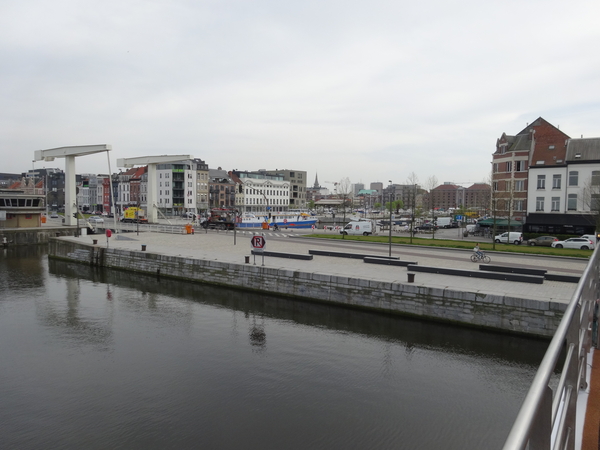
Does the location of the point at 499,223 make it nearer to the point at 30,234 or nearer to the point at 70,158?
the point at 70,158

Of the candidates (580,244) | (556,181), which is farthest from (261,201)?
(580,244)

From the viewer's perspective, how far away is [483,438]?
34.9 feet

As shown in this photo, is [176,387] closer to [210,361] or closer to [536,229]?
[210,361]

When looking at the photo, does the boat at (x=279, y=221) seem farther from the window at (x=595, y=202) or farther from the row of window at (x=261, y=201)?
the window at (x=595, y=202)

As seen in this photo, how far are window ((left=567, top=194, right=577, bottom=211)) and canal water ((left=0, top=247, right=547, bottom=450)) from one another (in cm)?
3521

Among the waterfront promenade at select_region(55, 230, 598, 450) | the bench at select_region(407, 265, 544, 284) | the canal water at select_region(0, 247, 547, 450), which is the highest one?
the bench at select_region(407, 265, 544, 284)

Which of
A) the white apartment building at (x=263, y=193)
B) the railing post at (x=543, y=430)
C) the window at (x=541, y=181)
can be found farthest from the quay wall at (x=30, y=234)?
the white apartment building at (x=263, y=193)

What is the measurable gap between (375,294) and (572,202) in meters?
35.5

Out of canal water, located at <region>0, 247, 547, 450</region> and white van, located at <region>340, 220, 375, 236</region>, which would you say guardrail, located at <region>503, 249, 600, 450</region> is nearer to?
canal water, located at <region>0, 247, 547, 450</region>

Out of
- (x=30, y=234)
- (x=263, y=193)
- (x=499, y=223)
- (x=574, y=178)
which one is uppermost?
(x=574, y=178)

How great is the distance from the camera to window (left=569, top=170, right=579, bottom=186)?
1786 inches

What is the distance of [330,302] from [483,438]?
476 inches

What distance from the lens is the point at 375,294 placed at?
2072 cm

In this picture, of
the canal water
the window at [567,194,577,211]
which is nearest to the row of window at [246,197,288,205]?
the window at [567,194,577,211]
